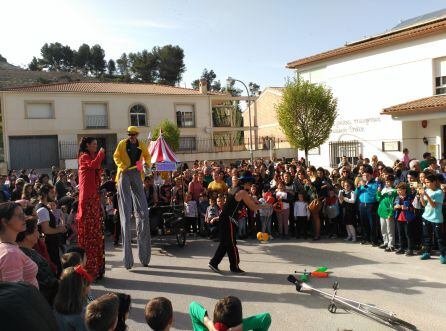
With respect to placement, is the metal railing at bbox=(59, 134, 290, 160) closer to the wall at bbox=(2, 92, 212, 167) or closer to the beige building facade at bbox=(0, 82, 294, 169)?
the beige building facade at bbox=(0, 82, 294, 169)

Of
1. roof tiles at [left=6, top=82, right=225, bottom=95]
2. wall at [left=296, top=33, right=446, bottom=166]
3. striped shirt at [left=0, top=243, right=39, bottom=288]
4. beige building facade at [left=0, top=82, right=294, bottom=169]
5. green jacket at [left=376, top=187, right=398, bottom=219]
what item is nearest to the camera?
striped shirt at [left=0, top=243, right=39, bottom=288]

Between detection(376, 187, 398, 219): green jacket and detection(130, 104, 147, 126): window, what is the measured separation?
97.9 ft

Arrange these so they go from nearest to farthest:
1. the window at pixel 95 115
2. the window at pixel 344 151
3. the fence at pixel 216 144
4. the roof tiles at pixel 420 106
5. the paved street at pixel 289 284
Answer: the paved street at pixel 289 284
the roof tiles at pixel 420 106
the window at pixel 344 151
the window at pixel 95 115
the fence at pixel 216 144

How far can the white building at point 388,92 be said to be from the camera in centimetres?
1869

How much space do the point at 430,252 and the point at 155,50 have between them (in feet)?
210

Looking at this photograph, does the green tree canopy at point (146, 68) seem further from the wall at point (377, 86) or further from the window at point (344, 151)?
the window at point (344, 151)

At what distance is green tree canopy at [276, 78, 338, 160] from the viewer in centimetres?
2134

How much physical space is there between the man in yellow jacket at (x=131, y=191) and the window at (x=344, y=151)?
54.6 feet

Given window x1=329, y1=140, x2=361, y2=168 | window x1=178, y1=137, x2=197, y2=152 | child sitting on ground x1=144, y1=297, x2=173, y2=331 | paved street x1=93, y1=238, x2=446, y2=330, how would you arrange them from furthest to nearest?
1. window x1=178, y1=137, x2=197, y2=152
2. window x1=329, y1=140, x2=361, y2=168
3. paved street x1=93, y1=238, x2=446, y2=330
4. child sitting on ground x1=144, y1=297, x2=173, y2=331

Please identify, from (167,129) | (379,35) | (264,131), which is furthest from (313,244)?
(264,131)

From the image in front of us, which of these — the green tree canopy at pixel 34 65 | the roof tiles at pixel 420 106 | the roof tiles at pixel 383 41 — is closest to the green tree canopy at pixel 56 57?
the green tree canopy at pixel 34 65

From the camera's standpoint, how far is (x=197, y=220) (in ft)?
37.2

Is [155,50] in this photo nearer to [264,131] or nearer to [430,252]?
[264,131]

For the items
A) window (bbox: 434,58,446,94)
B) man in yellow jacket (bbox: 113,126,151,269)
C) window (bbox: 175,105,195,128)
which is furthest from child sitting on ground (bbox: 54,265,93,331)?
window (bbox: 175,105,195,128)
